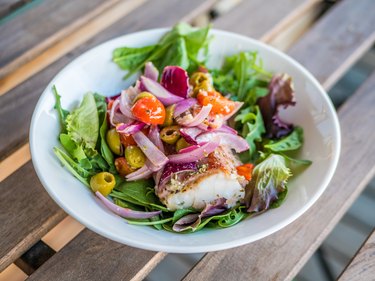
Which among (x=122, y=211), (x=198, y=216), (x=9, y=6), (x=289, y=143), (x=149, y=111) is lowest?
(x=289, y=143)

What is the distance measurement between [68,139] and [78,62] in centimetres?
28

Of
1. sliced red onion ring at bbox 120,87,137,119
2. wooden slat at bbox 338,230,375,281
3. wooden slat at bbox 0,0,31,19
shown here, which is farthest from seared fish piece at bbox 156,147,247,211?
wooden slat at bbox 0,0,31,19

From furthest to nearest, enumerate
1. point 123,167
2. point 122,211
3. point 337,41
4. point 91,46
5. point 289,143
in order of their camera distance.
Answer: point 337,41 < point 91,46 < point 289,143 < point 123,167 < point 122,211

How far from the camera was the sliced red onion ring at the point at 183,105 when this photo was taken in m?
1.34

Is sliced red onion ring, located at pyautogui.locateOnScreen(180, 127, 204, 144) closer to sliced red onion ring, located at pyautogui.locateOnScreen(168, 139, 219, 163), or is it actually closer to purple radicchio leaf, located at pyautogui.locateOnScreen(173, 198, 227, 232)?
sliced red onion ring, located at pyautogui.locateOnScreen(168, 139, 219, 163)

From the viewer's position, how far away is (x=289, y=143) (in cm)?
144

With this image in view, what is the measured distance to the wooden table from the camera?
49.5 inches

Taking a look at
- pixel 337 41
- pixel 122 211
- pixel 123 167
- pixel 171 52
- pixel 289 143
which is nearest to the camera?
pixel 122 211

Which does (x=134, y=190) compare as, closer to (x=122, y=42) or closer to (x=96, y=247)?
(x=96, y=247)

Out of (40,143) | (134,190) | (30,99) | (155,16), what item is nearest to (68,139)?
(40,143)

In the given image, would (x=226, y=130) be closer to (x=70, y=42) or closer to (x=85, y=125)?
(x=85, y=125)

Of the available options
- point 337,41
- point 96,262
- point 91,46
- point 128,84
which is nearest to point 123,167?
point 96,262

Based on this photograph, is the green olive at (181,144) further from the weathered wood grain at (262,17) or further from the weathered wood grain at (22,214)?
the weathered wood grain at (262,17)

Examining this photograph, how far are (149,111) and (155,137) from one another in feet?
0.24
